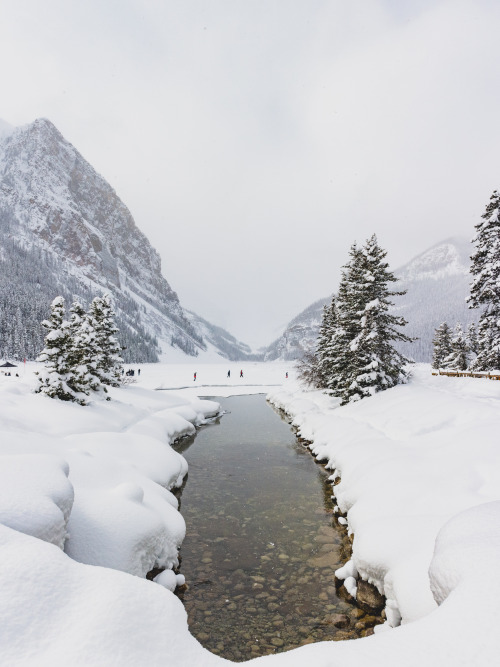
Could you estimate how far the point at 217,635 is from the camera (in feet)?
20.2

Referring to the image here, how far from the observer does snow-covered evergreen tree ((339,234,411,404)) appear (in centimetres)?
2220

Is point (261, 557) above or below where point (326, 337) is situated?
below

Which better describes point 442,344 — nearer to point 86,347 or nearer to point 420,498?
point 86,347

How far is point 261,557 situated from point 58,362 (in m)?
16.7

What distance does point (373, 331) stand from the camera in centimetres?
2186

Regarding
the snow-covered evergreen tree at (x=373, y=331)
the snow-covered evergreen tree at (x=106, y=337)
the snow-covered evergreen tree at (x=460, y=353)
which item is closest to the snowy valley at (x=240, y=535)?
the snow-covered evergreen tree at (x=373, y=331)

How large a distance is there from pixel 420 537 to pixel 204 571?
4806mm

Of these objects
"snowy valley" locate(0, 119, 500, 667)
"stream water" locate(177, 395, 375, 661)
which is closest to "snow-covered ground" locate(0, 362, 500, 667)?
"snowy valley" locate(0, 119, 500, 667)

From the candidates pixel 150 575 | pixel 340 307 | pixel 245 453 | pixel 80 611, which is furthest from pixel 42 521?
pixel 340 307

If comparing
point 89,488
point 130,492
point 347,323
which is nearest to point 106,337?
point 347,323

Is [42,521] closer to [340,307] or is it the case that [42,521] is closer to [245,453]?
A: [245,453]

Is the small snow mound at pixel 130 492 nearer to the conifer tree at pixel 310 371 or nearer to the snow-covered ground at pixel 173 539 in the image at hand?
the snow-covered ground at pixel 173 539

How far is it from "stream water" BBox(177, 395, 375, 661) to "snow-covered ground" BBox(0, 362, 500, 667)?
80cm

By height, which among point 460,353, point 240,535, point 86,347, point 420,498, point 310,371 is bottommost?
point 240,535
